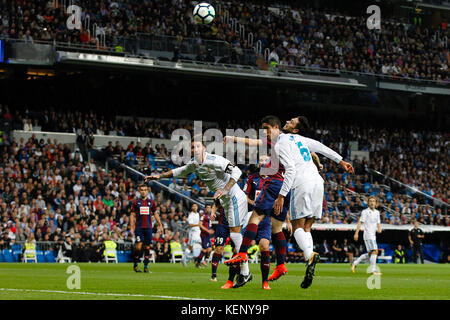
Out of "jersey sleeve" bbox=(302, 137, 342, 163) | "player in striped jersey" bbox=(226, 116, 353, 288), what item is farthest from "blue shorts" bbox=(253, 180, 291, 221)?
"jersey sleeve" bbox=(302, 137, 342, 163)

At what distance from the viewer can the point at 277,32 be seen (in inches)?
1837

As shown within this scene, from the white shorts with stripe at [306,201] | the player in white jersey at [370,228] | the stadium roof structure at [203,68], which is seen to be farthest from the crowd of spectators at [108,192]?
the white shorts with stripe at [306,201]

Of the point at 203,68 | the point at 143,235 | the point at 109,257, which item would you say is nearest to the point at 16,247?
the point at 109,257

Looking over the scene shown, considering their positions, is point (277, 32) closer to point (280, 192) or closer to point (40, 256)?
point (40, 256)

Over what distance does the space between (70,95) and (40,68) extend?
12.3 feet

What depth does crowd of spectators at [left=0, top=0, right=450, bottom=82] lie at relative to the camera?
124 ft

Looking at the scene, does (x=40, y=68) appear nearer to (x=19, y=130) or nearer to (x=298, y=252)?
(x=19, y=130)

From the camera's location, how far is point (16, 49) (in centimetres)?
3612

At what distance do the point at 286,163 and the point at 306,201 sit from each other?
1.13 metres

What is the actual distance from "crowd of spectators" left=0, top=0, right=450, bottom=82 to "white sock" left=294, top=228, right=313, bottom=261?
90.0ft

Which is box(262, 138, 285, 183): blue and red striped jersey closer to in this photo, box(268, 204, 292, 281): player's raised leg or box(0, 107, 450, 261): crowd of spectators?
box(268, 204, 292, 281): player's raised leg

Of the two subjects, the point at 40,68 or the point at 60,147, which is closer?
the point at 60,147

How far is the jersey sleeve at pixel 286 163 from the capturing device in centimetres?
1130

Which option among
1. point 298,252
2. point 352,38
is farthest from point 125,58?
point 352,38
